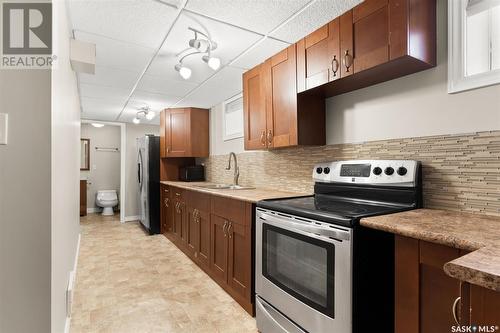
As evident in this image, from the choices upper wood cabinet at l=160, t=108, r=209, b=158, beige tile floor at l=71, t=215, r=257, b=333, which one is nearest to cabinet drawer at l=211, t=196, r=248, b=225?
beige tile floor at l=71, t=215, r=257, b=333

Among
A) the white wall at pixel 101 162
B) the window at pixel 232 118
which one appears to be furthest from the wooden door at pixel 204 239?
the white wall at pixel 101 162

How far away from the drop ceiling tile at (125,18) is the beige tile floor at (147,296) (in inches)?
85.4

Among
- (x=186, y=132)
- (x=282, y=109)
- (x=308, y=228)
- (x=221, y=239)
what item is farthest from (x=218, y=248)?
(x=186, y=132)

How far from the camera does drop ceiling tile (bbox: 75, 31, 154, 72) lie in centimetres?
217

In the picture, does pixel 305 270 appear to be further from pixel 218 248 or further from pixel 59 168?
pixel 59 168

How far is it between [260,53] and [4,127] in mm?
1988

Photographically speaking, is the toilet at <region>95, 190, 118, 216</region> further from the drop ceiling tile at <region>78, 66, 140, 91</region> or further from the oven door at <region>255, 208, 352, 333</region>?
the oven door at <region>255, 208, 352, 333</region>

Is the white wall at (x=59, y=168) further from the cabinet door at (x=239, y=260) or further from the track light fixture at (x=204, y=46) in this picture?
the cabinet door at (x=239, y=260)

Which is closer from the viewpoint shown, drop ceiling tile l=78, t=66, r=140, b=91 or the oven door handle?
the oven door handle

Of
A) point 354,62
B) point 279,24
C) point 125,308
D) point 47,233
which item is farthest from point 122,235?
point 354,62

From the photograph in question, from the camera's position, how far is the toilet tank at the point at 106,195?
20.1ft

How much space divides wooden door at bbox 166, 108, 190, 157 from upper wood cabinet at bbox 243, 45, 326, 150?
2030 millimetres

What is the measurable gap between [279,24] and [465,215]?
1.67m

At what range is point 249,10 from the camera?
5.83 feet
